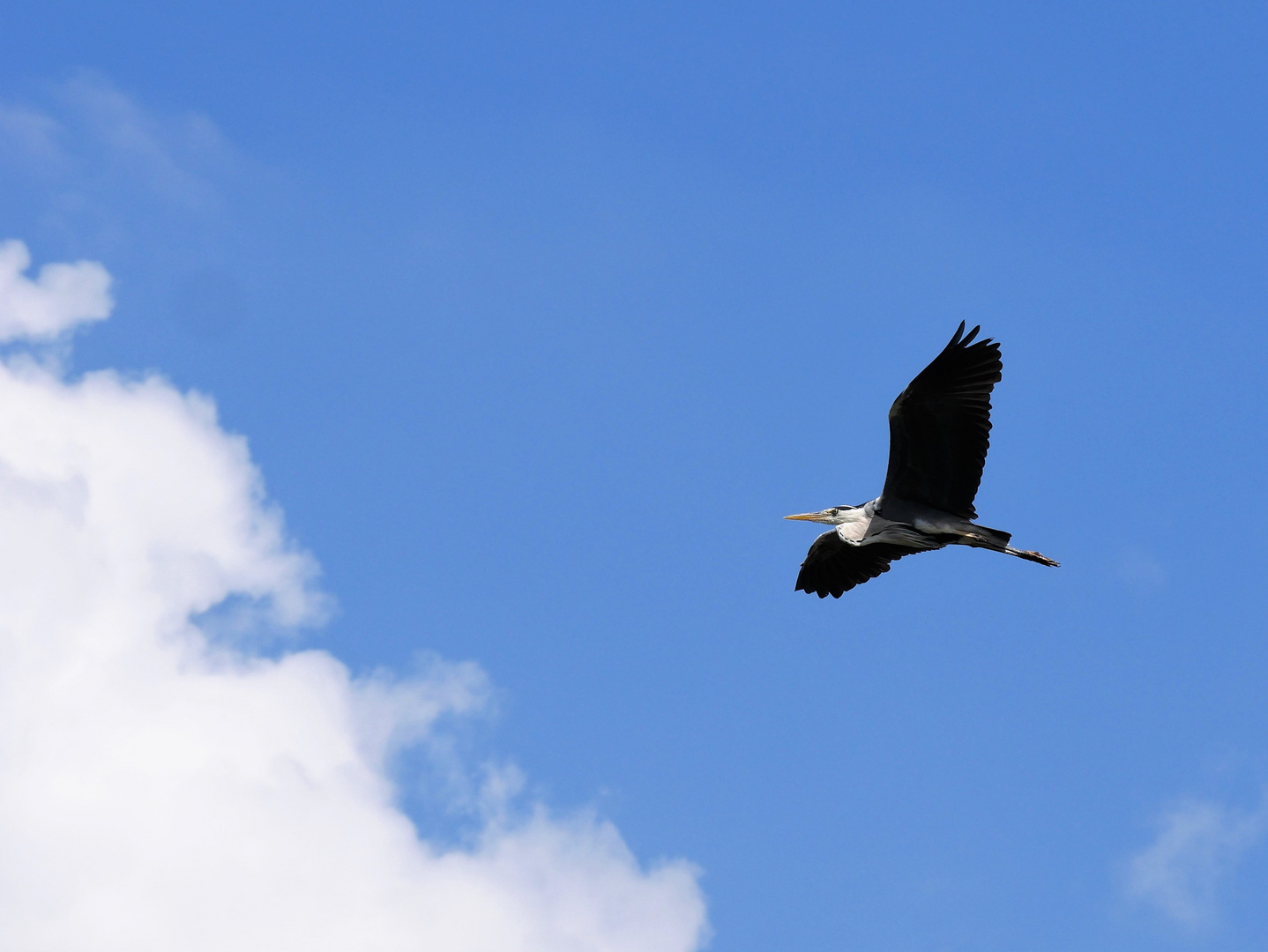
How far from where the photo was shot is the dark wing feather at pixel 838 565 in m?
22.8

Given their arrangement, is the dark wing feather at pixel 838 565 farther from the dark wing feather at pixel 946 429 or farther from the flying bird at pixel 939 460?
the dark wing feather at pixel 946 429

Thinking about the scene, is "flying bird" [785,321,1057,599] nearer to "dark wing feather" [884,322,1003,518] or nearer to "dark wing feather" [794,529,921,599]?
"dark wing feather" [884,322,1003,518]

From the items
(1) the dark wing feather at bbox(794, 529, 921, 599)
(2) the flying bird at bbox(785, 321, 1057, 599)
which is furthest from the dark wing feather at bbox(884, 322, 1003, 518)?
(1) the dark wing feather at bbox(794, 529, 921, 599)

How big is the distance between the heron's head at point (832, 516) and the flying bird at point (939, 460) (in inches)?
27.1

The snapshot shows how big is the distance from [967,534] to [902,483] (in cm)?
127

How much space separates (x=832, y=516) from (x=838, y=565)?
92 centimetres

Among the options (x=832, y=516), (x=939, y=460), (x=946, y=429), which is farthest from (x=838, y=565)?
(x=946, y=429)

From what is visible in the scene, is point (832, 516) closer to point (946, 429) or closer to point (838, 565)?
point (838, 565)

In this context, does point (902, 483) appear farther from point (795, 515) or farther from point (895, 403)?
point (795, 515)

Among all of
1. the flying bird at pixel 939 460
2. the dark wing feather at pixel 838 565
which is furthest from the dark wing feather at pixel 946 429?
the dark wing feather at pixel 838 565

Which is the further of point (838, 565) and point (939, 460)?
point (838, 565)

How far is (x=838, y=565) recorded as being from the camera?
2319 centimetres

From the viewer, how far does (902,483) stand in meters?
20.2

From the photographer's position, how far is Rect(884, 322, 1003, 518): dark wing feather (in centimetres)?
1869
